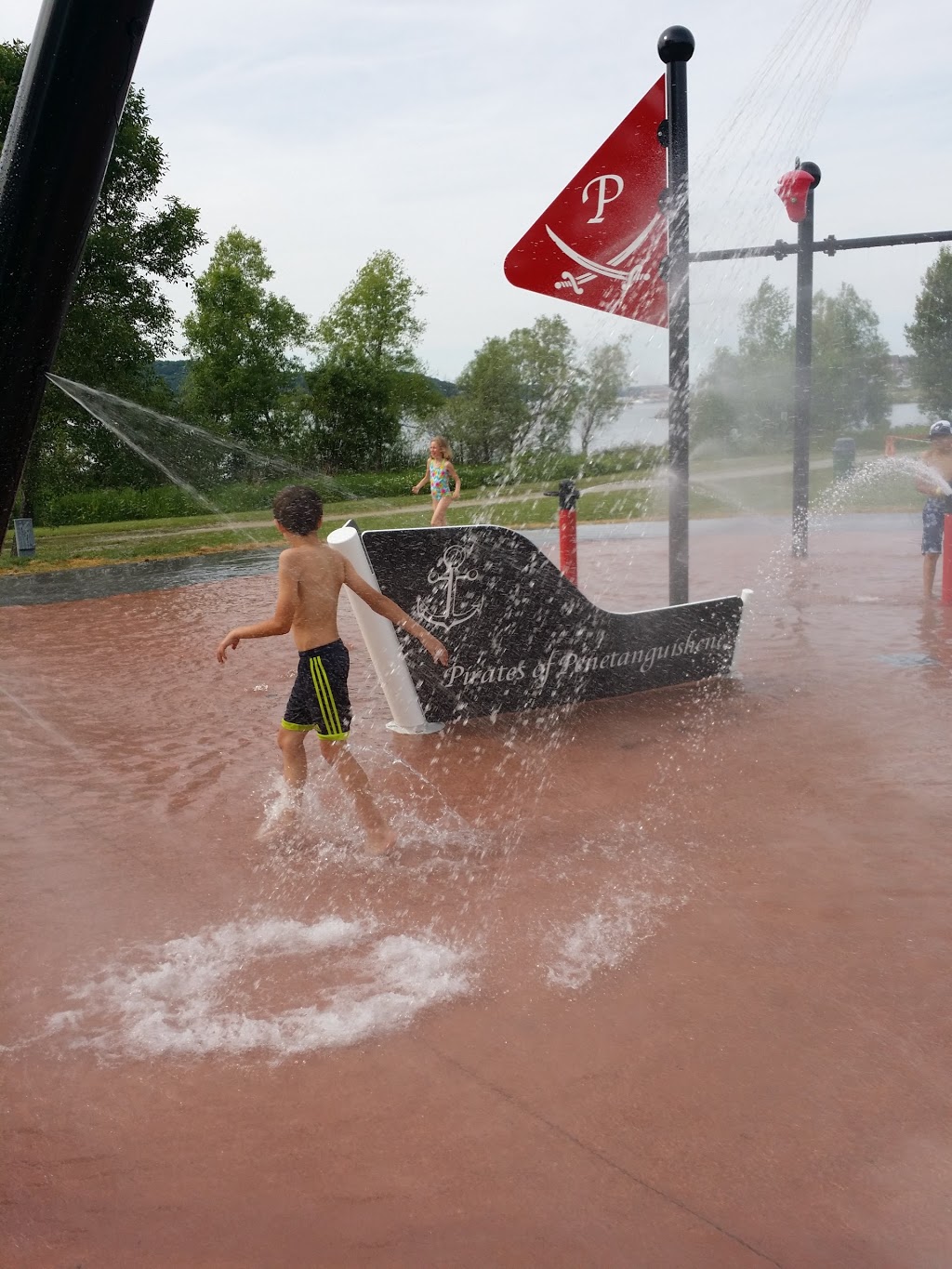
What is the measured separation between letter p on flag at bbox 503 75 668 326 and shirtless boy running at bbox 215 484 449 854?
2.69 meters

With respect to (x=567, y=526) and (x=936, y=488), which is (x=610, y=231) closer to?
(x=567, y=526)

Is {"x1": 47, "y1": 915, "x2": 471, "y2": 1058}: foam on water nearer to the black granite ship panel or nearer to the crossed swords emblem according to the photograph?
the black granite ship panel

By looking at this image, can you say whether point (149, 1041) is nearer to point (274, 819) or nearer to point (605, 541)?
point (274, 819)

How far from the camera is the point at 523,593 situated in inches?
243

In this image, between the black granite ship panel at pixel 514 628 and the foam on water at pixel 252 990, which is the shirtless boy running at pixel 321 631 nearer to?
the foam on water at pixel 252 990

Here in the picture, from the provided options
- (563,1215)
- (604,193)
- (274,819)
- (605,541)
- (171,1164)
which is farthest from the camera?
(605,541)

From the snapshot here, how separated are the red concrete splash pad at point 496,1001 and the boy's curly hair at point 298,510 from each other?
4.51 ft

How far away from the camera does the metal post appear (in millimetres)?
12438

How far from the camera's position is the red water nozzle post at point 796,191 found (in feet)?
39.0

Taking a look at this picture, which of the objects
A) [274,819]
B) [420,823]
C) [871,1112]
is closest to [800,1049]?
[871,1112]

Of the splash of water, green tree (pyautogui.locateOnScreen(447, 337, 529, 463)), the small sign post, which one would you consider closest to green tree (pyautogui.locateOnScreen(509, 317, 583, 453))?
green tree (pyautogui.locateOnScreen(447, 337, 529, 463))

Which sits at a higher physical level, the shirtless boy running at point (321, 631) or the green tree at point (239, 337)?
the green tree at point (239, 337)

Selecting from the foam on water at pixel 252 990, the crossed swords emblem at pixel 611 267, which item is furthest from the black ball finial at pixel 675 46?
the foam on water at pixel 252 990

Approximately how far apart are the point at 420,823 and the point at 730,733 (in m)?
2.14
